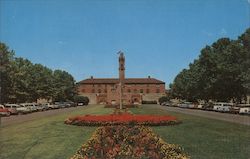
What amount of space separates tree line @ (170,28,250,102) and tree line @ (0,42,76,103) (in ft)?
98.9

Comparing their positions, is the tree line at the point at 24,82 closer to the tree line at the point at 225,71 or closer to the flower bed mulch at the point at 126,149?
the tree line at the point at 225,71

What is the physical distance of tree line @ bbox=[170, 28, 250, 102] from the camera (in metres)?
52.2

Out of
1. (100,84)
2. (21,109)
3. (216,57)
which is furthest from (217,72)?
(100,84)

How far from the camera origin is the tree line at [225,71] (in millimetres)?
52244

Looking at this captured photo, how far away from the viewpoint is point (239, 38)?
55.3 m

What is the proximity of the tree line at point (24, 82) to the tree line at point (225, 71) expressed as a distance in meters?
30.1

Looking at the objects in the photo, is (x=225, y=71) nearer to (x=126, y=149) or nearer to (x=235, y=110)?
(x=235, y=110)

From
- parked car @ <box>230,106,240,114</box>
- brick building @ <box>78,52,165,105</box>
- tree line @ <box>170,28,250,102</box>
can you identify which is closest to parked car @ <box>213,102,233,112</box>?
parked car @ <box>230,106,240,114</box>

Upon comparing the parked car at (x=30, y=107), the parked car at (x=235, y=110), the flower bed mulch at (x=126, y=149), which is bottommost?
the flower bed mulch at (x=126, y=149)

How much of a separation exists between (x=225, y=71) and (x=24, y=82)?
3214 centimetres

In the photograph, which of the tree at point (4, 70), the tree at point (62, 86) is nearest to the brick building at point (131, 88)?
the tree at point (62, 86)

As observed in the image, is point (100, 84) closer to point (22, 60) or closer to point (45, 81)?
point (45, 81)

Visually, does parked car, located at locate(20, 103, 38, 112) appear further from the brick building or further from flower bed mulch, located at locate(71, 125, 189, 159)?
the brick building

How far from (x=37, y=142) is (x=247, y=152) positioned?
9.24 metres
